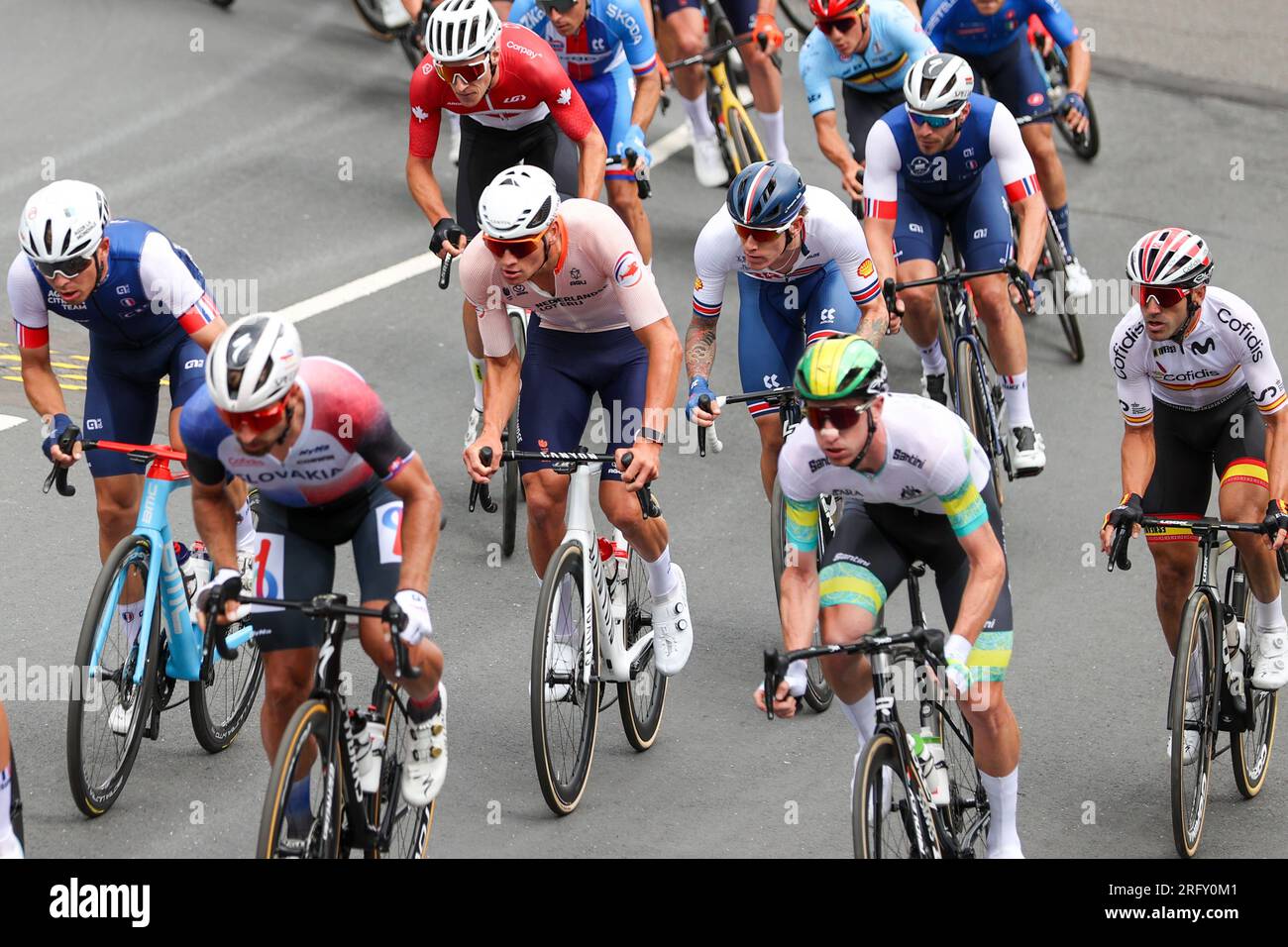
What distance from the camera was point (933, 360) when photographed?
10.2m

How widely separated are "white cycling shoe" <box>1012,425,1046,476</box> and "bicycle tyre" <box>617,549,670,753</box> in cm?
264

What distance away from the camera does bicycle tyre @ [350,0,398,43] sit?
1548 centimetres

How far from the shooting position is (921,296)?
991 cm

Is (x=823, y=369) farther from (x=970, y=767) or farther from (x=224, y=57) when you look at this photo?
(x=224, y=57)

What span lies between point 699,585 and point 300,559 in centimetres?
326

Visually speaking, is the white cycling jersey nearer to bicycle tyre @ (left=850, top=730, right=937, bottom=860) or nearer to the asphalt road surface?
bicycle tyre @ (left=850, top=730, right=937, bottom=860)

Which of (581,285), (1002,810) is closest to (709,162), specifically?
(581,285)

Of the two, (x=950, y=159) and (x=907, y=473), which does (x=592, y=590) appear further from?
(x=950, y=159)

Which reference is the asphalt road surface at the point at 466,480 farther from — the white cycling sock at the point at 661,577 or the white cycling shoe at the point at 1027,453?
the white cycling sock at the point at 661,577

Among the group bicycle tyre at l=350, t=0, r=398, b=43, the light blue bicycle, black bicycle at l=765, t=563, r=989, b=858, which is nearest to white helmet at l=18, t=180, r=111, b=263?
the light blue bicycle

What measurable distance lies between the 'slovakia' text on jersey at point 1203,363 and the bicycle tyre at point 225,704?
11.8ft

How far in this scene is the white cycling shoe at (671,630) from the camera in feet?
25.8

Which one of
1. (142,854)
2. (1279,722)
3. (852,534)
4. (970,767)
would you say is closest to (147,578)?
(142,854)

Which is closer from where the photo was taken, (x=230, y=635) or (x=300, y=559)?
(x=300, y=559)
